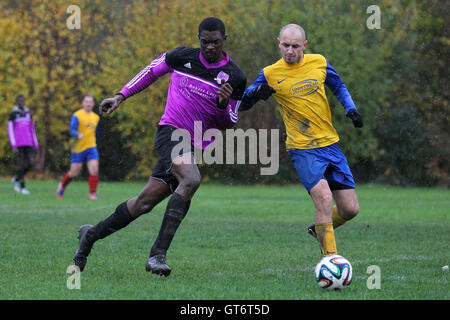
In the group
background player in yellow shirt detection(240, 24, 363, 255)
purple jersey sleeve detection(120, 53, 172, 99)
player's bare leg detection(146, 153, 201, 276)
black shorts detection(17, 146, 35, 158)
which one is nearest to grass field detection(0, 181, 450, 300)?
player's bare leg detection(146, 153, 201, 276)

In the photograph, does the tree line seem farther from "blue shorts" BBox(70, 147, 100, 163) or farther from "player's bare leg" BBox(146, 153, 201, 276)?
"player's bare leg" BBox(146, 153, 201, 276)

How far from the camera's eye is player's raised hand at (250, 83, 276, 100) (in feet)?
21.9

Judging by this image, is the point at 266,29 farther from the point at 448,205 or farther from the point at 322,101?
the point at 322,101

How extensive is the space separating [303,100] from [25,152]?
13.0 m

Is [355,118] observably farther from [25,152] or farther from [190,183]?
[25,152]

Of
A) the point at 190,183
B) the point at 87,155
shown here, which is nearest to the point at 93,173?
the point at 87,155

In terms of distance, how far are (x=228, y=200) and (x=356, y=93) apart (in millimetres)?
9732

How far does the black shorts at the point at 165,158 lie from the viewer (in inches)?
255

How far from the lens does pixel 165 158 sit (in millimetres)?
6531

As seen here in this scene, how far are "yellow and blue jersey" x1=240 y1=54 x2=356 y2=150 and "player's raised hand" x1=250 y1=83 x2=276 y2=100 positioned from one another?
0.20 feet

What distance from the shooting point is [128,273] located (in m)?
6.53
